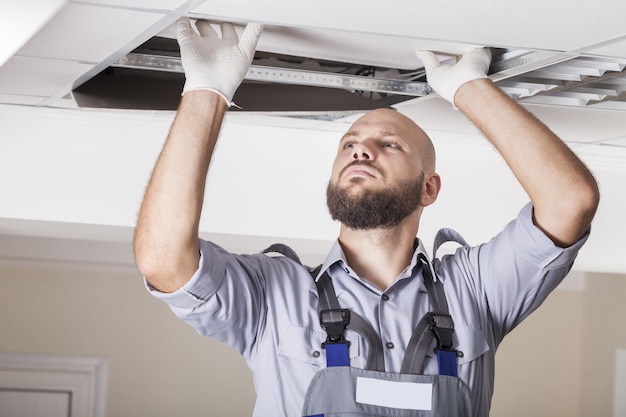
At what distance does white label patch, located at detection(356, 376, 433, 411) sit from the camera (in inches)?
71.6

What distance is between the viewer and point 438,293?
1987 mm

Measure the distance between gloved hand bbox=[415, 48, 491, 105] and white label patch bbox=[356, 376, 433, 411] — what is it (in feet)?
2.20

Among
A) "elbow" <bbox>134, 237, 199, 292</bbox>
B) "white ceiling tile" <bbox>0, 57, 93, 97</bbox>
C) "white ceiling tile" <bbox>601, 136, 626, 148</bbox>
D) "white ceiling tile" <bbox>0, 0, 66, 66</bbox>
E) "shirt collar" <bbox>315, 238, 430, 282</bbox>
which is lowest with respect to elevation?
"elbow" <bbox>134, 237, 199, 292</bbox>

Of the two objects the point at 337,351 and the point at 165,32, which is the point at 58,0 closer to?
the point at 165,32

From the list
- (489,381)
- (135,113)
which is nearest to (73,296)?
(135,113)

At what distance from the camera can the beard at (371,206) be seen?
76.7 inches

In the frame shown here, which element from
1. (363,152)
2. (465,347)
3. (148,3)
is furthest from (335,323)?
(148,3)

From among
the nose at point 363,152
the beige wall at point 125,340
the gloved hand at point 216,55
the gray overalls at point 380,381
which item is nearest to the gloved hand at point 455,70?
the nose at point 363,152

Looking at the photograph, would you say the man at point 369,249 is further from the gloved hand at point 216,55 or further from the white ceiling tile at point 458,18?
the white ceiling tile at point 458,18

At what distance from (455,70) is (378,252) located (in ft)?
1.54

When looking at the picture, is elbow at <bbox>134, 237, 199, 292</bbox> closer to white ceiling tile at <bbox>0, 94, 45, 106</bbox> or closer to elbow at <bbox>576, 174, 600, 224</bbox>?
elbow at <bbox>576, 174, 600, 224</bbox>

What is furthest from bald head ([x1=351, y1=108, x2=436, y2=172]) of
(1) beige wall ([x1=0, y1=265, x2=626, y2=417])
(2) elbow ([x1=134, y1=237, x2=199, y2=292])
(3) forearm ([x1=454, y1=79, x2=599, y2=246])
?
(1) beige wall ([x1=0, y1=265, x2=626, y2=417])

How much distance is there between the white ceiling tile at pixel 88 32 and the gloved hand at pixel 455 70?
0.64 metres

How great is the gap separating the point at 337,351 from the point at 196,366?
193 cm
